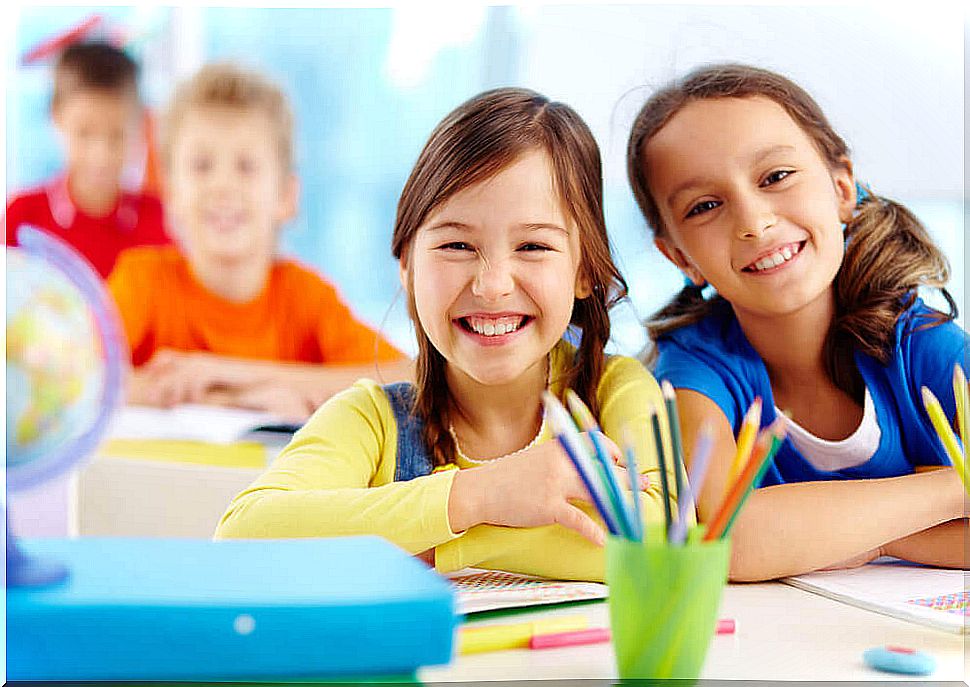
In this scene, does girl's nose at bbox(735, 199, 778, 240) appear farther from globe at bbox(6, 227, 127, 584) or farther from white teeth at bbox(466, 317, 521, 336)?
globe at bbox(6, 227, 127, 584)

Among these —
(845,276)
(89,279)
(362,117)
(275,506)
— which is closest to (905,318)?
(845,276)

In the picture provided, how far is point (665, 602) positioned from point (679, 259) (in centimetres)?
52

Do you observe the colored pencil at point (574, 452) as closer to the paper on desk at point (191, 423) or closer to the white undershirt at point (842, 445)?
the white undershirt at point (842, 445)

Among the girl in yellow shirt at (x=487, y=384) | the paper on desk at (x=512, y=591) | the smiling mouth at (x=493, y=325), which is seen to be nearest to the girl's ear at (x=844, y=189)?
the girl in yellow shirt at (x=487, y=384)

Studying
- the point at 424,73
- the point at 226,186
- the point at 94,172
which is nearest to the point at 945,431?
the point at 226,186

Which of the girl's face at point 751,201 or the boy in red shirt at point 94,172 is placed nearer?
the girl's face at point 751,201

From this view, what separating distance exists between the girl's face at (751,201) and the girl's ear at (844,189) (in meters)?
0.04

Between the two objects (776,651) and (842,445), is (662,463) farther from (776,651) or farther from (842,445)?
(842,445)

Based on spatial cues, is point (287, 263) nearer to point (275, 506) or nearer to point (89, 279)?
point (275, 506)

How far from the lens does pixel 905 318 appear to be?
34.2 inches

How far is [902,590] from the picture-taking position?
664 mm

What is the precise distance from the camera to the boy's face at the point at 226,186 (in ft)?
7.43

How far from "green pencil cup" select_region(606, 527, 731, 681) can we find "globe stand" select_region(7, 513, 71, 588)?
0.23 metres

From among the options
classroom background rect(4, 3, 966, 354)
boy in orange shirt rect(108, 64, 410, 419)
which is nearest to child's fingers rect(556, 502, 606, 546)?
classroom background rect(4, 3, 966, 354)
